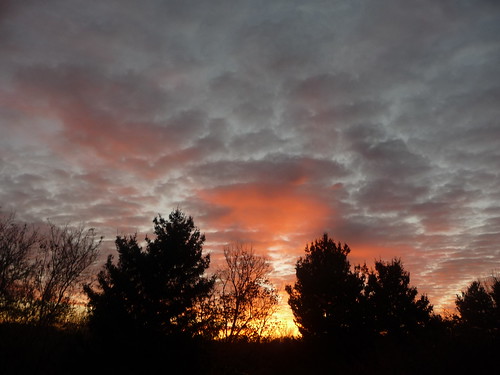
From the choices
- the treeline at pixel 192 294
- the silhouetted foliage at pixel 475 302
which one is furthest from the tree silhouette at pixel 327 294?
the silhouetted foliage at pixel 475 302

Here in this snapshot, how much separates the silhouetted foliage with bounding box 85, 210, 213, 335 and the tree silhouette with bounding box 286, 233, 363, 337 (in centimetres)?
992

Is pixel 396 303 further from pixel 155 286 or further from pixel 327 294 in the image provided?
pixel 155 286

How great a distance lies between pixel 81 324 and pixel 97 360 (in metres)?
7.84

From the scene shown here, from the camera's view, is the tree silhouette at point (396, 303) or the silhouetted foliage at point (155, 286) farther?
the tree silhouette at point (396, 303)

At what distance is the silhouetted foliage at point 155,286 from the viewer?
54.6 ft

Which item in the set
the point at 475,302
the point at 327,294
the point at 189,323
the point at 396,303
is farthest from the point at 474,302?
the point at 189,323

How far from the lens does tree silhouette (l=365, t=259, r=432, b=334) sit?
3020 cm

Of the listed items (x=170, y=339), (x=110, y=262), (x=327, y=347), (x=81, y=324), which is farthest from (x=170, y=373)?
(x=327, y=347)

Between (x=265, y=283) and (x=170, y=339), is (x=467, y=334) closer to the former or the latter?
(x=170, y=339)

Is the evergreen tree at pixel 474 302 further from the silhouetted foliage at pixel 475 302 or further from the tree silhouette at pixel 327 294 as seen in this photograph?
the tree silhouette at pixel 327 294

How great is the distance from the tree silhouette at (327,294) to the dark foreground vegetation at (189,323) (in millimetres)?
79

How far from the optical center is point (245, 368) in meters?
28.6

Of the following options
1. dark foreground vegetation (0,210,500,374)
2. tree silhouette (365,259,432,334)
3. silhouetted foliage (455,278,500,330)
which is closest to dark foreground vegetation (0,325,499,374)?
dark foreground vegetation (0,210,500,374)

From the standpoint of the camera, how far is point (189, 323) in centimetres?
1795
